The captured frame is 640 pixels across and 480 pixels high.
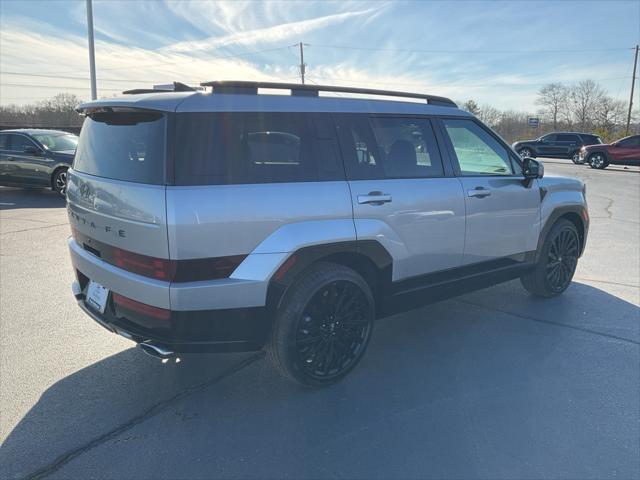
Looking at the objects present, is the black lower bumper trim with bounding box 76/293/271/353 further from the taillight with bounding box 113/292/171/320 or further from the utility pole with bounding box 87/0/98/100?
the utility pole with bounding box 87/0/98/100

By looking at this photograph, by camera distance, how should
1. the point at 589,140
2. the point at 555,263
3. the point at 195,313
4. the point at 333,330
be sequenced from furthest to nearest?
the point at 589,140, the point at 555,263, the point at 333,330, the point at 195,313

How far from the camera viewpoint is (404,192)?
347 centimetres

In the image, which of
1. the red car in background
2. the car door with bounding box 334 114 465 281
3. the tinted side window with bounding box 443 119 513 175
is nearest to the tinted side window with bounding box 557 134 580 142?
the red car in background

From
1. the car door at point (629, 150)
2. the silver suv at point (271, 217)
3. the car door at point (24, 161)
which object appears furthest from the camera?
the car door at point (629, 150)

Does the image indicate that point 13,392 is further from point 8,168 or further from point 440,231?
point 8,168

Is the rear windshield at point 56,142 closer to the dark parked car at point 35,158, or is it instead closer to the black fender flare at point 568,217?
the dark parked car at point 35,158

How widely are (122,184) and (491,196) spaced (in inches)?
115

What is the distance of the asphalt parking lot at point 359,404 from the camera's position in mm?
2555

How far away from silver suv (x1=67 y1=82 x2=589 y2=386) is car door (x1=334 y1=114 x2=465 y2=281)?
1 centimetres

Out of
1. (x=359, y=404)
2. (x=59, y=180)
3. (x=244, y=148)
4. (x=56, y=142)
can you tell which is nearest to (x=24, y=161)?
(x=56, y=142)

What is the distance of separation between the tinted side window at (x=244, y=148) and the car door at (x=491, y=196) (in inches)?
58.7

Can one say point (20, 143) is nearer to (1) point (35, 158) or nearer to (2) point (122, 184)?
(1) point (35, 158)

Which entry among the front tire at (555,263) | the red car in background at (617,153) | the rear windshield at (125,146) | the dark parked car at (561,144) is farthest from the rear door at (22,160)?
the dark parked car at (561,144)

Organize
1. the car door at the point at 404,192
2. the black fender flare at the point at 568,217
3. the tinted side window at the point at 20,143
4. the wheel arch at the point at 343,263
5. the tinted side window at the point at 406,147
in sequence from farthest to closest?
the tinted side window at the point at 20,143 → the black fender flare at the point at 568,217 → the tinted side window at the point at 406,147 → the car door at the point at 404,192 → the wheel arch at the point at 343,263
